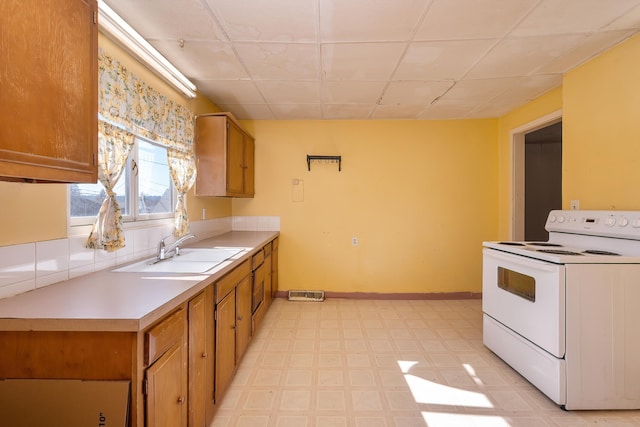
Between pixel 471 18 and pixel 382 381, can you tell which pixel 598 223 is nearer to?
pixel 471 18

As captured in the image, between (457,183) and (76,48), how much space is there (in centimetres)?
396

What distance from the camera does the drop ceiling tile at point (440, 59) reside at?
2.13 m

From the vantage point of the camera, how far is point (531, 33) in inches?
78.5

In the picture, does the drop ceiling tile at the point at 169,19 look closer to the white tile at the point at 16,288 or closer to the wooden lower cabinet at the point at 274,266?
the white tile at the point at 16,288

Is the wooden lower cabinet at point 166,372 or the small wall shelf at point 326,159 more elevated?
the small wall shelf at point 326,159

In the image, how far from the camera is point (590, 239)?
7.20ft

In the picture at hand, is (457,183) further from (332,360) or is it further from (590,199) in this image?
(332,360)

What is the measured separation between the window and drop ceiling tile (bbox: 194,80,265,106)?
803mm

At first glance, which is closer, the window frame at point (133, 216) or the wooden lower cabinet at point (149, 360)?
the wooden lower cabinet at point (149, 360)

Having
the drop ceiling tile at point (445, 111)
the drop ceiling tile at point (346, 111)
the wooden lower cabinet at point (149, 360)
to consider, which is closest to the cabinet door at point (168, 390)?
the wooden lower cabinet at point (149, 360)

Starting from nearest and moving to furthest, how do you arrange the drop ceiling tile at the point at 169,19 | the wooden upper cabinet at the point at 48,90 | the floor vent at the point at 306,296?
the wooden upper cabinet at the point at 48,90 → the drop ceiling tile at the point at 169,19 → the floor vent at the point at 306,296

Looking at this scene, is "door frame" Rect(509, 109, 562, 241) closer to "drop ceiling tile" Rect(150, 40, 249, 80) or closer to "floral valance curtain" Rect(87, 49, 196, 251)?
"drop ceiling tile" Rect(150, 40, 249, 80)

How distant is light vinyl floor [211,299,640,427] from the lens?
5.83ft

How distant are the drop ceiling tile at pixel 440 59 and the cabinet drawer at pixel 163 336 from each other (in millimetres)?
2266
